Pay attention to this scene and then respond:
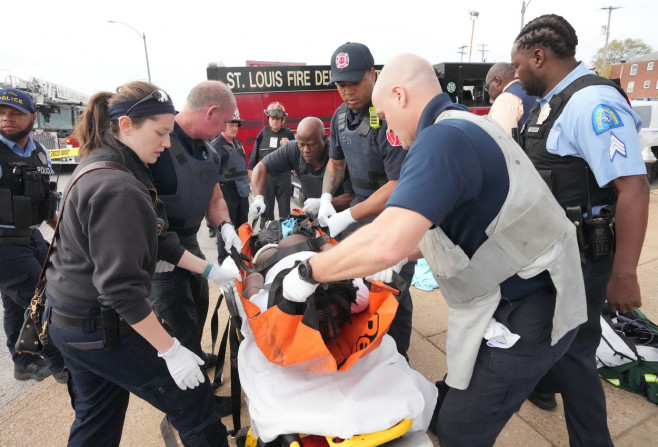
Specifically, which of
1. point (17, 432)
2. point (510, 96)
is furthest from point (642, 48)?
point (17, 432)

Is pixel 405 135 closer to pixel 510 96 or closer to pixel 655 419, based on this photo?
pixel 510 96

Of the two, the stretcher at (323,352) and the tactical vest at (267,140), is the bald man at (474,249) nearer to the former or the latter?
the stretcher at (323,352)

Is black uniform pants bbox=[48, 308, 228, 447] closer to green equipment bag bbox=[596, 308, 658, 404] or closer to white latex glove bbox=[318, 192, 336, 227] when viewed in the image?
white latex glove bbox=[318, 192, 336, 227]

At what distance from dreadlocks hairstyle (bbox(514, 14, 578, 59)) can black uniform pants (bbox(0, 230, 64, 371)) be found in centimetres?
350

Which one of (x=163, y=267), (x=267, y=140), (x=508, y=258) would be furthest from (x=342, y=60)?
(x=267, y=140)

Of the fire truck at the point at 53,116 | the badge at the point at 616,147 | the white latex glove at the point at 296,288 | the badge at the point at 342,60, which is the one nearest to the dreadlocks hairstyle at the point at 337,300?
the white latex glove at the point at 296,288

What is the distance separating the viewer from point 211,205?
2.82 meters

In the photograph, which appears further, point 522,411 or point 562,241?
point 522,411

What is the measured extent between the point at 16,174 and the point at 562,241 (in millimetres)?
3359

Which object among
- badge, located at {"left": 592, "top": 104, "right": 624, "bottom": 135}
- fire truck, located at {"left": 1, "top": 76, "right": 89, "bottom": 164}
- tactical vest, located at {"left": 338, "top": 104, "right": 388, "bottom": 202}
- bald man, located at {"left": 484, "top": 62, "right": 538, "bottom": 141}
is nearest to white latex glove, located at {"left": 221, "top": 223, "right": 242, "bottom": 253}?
tactical vest, located at {"left": 338, "top": 104, "right": 388, "bottom": 202}

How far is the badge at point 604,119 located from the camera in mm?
1604

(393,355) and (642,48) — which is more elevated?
(642,48)

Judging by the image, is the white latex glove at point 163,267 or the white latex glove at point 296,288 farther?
the white latex glove at point 163,267

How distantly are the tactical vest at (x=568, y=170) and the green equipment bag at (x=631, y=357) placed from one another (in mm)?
1192
